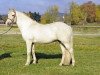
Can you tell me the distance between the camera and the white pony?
12.4 m

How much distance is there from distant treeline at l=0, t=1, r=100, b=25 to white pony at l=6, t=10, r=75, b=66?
49.9 meters

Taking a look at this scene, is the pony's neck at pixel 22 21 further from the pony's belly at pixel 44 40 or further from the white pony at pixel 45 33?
the pony's belly at pixel 44 40

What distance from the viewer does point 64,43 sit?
12461 millimetres

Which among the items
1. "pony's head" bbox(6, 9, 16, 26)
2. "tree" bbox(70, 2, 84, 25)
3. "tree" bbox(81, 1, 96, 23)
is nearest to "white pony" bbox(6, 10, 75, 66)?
"pony's head" bbox(6, 9, 16, 26)

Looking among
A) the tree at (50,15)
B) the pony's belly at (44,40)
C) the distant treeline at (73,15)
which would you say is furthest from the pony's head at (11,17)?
the tree at (50,15)

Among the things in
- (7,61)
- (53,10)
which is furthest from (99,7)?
(7,61)

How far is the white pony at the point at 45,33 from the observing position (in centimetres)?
1241

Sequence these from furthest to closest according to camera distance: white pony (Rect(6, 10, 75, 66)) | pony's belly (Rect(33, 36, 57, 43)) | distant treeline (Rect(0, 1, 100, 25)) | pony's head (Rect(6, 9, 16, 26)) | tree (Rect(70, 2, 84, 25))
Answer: tree (Rect(70, 2, 84, 25)) → distant treeline (Rect(0, 1, 100, 25)) → pony's head (Rect(6, 9, 16, 26)) → pony's belly (Rect(33, 36, 57, 43)) → white pony (Rect(6, 10, 75, 66))

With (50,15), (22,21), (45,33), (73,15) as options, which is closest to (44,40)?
(45,33)

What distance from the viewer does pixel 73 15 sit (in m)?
86.3

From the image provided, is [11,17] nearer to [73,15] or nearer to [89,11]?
[73,15]

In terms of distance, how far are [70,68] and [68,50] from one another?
86cm

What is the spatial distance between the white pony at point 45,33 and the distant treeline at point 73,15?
49899 millimetres

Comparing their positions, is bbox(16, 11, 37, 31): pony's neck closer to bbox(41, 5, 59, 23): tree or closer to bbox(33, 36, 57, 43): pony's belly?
bbox(33, 36, 57, 43): pony's belly
